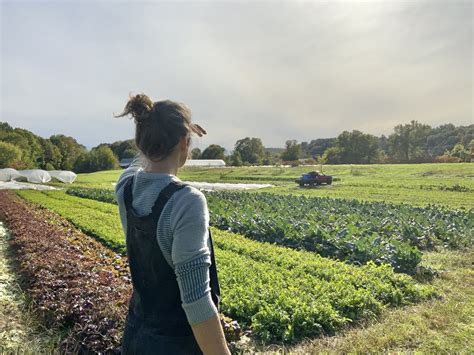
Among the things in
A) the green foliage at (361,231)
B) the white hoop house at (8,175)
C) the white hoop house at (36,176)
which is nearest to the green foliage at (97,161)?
the white hoop house at (36,176)

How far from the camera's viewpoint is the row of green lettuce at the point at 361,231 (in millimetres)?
7561

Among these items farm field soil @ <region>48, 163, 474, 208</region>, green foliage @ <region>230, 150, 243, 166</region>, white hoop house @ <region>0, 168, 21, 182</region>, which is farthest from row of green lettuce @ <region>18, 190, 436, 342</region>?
green foliage @ <region>230, 150, 243, 166</region>

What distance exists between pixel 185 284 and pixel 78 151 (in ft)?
244

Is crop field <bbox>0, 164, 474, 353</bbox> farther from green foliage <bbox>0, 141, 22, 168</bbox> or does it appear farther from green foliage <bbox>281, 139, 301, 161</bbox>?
green foliage <bbox>281, 139, 301, 161</bbox>

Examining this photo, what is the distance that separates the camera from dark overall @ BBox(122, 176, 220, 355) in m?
1.60

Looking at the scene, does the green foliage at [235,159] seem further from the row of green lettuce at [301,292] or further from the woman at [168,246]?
the woman at [168,246]

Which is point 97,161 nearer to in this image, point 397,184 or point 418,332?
point 397,184

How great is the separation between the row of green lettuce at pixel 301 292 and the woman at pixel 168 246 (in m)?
2.92

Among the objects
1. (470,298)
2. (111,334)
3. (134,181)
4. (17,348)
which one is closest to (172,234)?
(134,181)

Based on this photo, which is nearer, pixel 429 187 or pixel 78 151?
pixel 429 187

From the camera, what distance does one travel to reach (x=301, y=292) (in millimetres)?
5246

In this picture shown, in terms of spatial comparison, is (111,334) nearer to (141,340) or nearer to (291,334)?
(291,334)

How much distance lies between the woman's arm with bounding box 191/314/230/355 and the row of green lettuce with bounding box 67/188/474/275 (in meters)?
6.44

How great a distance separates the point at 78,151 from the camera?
7031 cm
